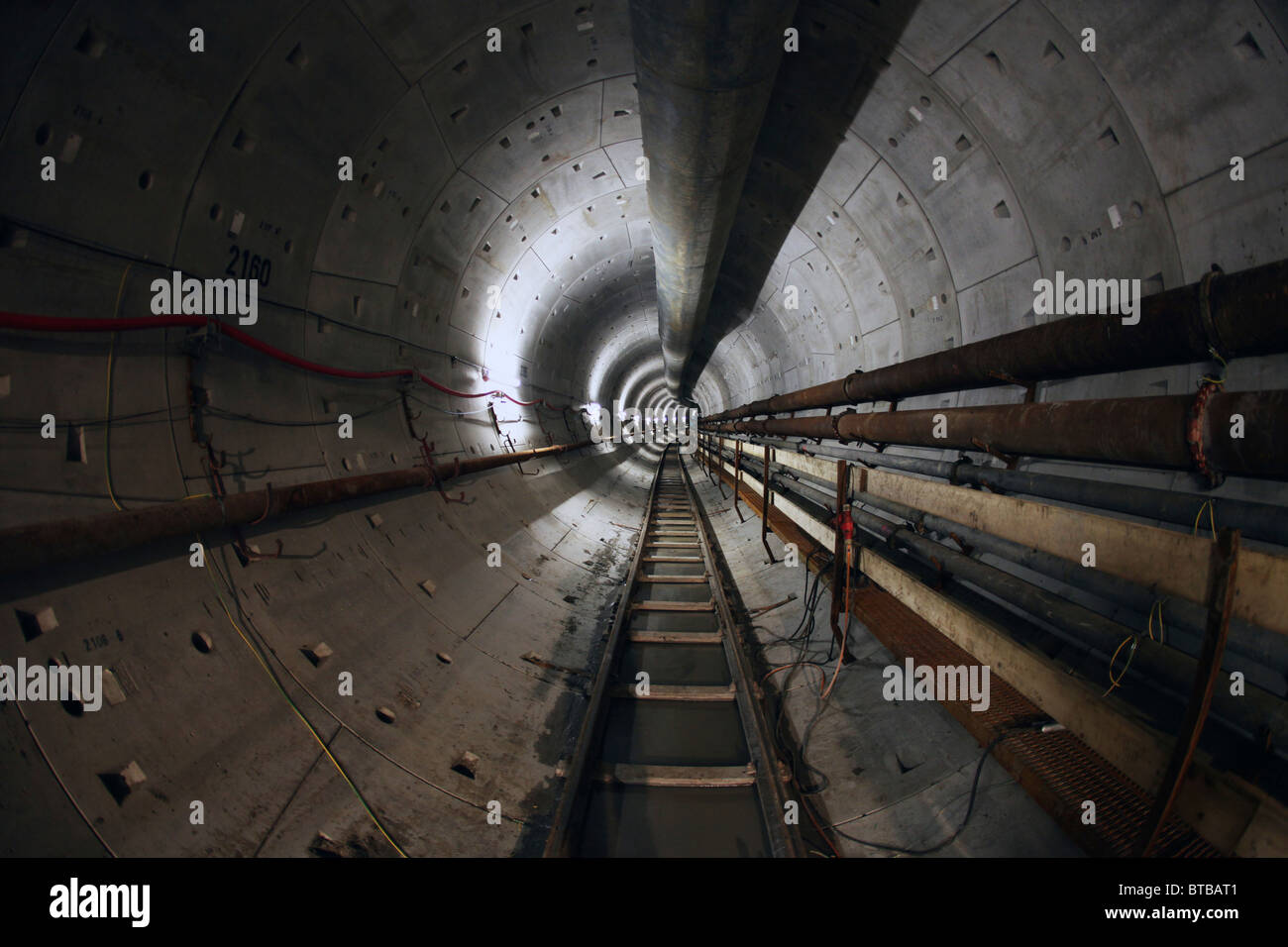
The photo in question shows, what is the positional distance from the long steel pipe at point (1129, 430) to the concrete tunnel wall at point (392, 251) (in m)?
1.12

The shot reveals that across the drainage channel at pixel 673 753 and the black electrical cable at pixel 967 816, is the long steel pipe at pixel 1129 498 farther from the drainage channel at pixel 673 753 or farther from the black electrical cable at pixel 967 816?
the drainage channel at pixel 673 753

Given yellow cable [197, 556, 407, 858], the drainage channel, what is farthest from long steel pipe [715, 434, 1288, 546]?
yellow cable [197, 556, 407, 858]

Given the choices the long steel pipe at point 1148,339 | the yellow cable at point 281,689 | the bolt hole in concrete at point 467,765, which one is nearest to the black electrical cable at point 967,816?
the long steel pipe at point 1148,339

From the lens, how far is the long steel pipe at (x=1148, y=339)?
6.54ft

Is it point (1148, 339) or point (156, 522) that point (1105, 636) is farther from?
point (156, 522)

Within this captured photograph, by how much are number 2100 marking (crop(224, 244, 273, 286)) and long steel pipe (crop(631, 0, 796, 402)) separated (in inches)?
131

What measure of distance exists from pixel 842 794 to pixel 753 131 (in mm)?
5817

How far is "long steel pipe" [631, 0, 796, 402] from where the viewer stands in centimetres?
335

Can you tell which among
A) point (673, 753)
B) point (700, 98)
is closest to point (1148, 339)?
point (700, 98)

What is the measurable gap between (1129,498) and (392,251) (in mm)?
6438

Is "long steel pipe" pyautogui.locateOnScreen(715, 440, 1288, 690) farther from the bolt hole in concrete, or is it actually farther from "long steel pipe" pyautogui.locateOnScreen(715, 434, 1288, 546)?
the bolt hole in concrete

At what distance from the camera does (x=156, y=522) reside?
104 inches

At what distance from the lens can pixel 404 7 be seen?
360 cm

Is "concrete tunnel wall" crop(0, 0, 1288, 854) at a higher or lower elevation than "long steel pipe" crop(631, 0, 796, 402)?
lower
